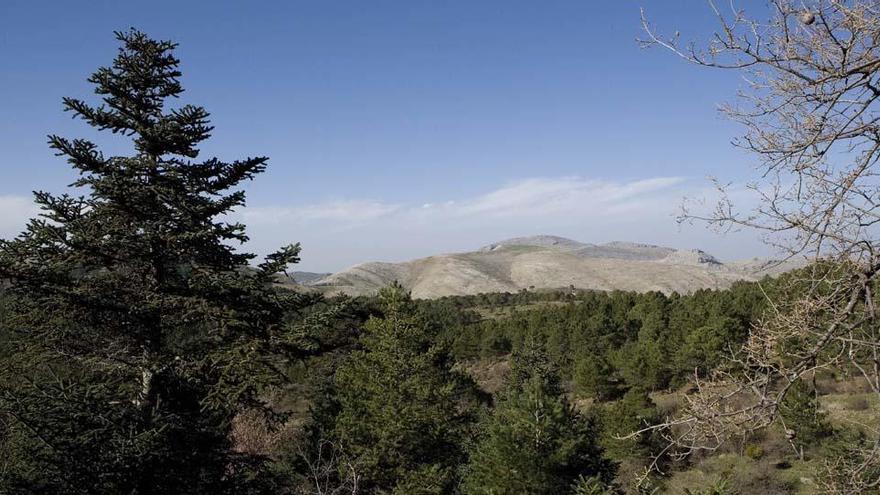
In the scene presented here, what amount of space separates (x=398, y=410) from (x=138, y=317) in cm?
968

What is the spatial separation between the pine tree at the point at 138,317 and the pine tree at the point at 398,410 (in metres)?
7.33

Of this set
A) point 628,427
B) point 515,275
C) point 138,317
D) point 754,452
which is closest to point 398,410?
point 138,317

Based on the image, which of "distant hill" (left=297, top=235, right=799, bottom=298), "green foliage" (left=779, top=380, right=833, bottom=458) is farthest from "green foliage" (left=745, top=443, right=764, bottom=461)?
"distant hill" (left=297, top=235, right=799, bottom=298)

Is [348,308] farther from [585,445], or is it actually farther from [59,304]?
[585,445]

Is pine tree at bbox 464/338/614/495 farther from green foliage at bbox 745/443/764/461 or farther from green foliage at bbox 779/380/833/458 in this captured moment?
green foliage at bbox 745/443/764/461

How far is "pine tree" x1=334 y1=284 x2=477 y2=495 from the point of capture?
655 inches

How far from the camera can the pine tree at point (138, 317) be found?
7684mm

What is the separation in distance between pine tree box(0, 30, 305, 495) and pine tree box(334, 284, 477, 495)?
7325 mm

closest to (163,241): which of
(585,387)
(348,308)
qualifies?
(348,308)

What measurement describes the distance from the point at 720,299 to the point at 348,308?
34156 mm

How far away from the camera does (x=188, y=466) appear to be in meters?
8.62

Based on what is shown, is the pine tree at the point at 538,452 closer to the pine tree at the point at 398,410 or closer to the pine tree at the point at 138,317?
the pine tree at the point at 398,410

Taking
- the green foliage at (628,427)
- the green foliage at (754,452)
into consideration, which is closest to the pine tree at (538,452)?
the green foliage at (628,427)

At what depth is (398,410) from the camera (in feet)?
55.4
